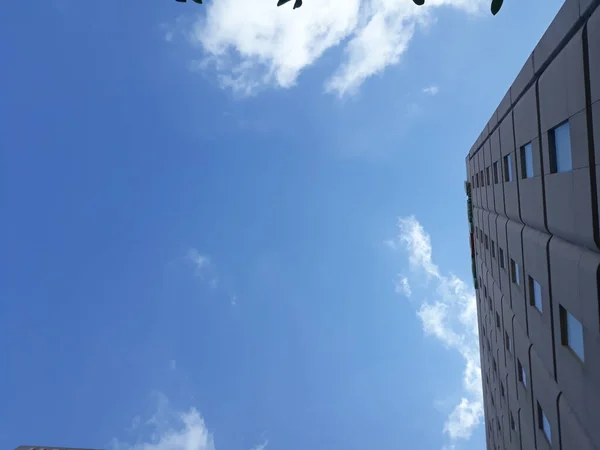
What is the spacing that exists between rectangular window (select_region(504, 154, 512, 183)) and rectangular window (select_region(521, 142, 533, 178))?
300cm

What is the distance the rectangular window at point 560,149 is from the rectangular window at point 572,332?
513 centimetres

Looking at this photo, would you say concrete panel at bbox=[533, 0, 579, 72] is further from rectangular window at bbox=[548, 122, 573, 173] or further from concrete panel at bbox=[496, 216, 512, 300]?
concrete panel at bbox=[496, 216, 512, 300]

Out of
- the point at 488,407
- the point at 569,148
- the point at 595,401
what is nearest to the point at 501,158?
the point at 569,148

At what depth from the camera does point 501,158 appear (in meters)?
24.3

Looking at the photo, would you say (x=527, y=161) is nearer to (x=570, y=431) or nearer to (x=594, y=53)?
(x=594, y=53)

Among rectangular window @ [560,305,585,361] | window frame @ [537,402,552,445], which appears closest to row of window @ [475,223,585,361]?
rectangular window @ [560,305,585,361]

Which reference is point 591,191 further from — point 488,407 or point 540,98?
point 488,407

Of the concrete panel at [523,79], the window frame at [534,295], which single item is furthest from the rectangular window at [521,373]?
the concrete panel at [523,79]

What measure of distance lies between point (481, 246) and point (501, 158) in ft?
49.6

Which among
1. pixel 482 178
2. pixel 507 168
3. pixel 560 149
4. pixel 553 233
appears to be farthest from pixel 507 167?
pixel 482 178

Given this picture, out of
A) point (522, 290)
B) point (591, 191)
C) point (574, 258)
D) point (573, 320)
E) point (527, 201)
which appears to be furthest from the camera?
point (522, 290)

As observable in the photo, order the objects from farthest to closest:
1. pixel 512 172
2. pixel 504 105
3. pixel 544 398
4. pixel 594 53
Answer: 1. pixel 504 105
2. pixel 512 172
3. pixel 544 398
4. pixel 594 53

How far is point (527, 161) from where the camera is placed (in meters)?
18.7

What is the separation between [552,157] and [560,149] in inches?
31.3
